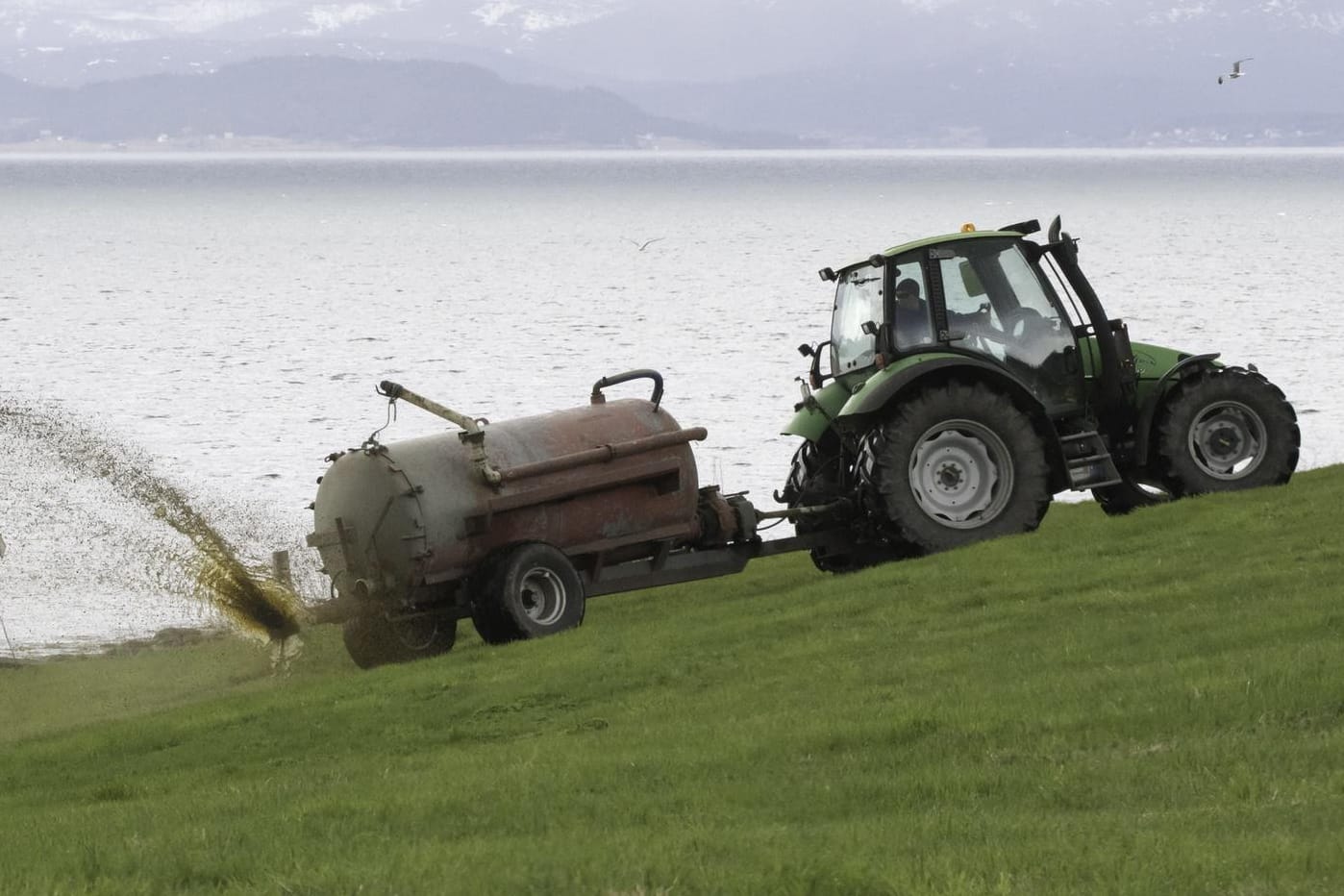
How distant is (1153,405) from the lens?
1652 cm

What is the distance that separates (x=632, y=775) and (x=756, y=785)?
0.72 meters

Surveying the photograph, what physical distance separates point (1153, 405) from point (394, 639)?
6719 mm

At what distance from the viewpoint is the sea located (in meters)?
25.5

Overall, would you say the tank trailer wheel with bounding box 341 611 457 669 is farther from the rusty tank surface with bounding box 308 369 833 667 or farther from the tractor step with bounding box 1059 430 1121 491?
the tractor step with bounding box 1059 430 1121 491

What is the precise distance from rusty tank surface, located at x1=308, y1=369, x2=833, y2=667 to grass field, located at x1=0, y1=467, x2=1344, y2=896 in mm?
423

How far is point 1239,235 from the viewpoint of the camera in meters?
103

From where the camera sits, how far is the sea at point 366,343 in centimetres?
2552

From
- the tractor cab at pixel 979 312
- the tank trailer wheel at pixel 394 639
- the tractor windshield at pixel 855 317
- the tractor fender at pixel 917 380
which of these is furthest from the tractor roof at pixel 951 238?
the tank trailer wheel at pixel 394 639

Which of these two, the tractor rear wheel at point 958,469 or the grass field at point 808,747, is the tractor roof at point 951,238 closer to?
the tractor rear wheel at point 958,469

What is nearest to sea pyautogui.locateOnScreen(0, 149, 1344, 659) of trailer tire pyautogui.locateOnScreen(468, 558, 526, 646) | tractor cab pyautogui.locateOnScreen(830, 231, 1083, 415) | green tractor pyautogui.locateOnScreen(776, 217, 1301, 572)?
trailer tire pyautogui.locateOnScreen(468, 558, 526, 646)

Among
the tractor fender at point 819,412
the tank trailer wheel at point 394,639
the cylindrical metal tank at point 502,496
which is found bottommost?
the tank trailer wheel at point 394,639

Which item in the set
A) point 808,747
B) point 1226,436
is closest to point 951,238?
point 1226,436

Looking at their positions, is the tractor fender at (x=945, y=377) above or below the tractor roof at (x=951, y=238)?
below

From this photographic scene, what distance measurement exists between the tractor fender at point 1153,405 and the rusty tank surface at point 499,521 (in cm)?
394
